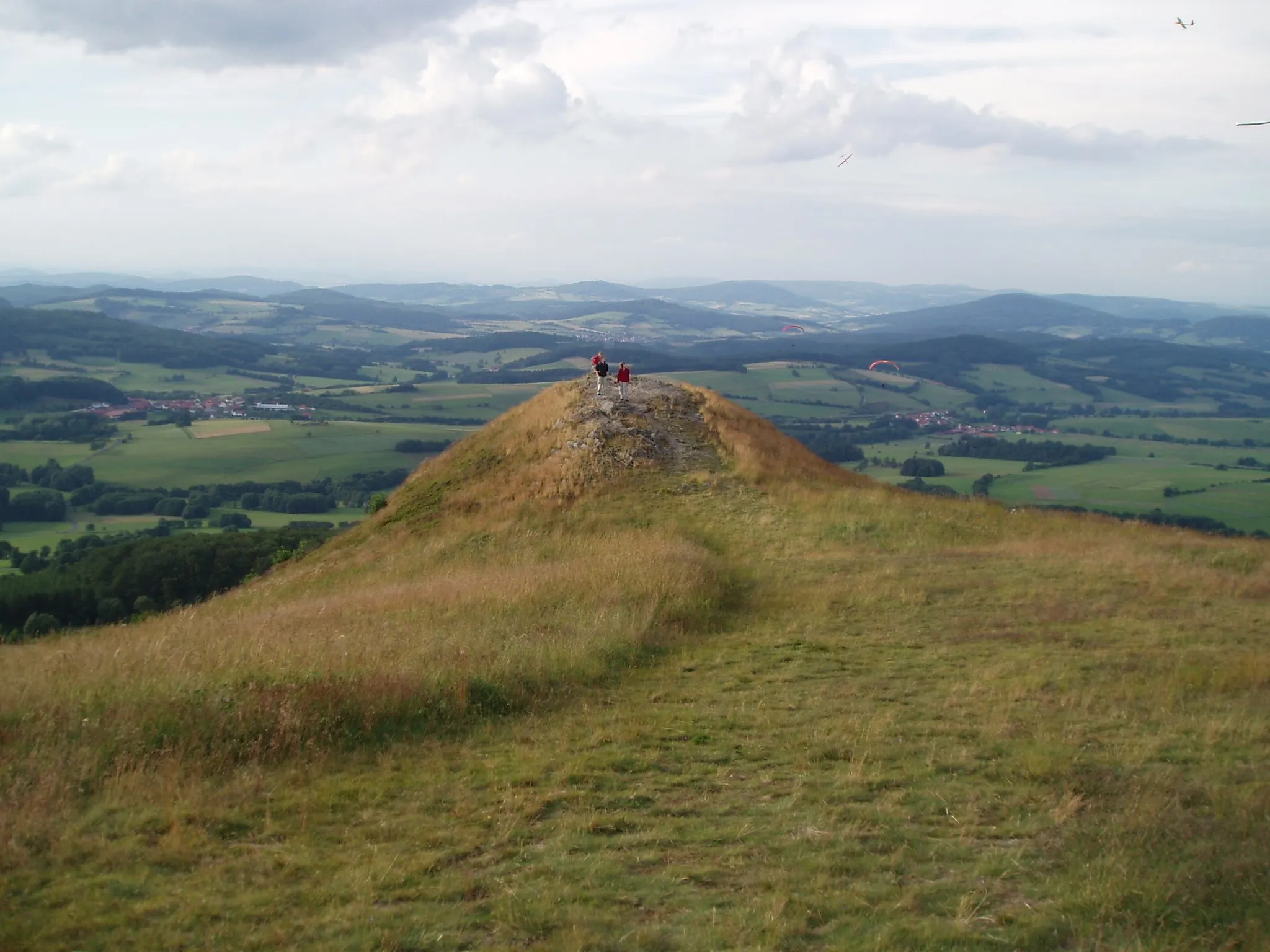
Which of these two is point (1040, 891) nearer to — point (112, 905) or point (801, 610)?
point (112, 905)

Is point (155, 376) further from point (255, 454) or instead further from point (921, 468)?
point (921, 468)

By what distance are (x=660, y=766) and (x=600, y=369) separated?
60.4 ft

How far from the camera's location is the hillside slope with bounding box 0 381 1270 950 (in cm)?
533

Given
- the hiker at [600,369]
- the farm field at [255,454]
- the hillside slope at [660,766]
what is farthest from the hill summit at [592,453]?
the farm field at [255,454]

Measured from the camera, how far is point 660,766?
306 inches

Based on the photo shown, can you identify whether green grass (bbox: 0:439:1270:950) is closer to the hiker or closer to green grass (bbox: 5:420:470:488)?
the hiker

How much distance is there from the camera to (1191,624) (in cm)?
1254

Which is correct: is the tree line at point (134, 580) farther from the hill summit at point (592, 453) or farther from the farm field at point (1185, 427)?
the farm field at point (1185, 427)

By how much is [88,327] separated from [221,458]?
301 feet

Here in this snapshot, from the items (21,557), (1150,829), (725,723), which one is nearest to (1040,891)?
(1150,829)

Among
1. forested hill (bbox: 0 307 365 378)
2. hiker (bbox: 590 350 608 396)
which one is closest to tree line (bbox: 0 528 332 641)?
hiker (bbox: 590 350 608 396)

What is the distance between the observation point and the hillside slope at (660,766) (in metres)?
5.33

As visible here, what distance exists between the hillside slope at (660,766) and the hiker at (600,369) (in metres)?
9.83

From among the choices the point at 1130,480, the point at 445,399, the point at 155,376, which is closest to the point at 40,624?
the point at 1130,480
